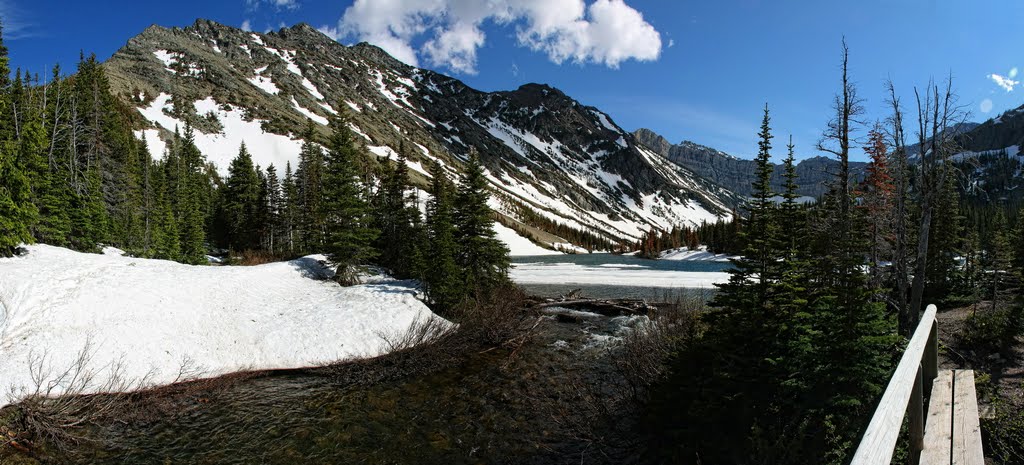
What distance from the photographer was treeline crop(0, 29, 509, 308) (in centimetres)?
2066

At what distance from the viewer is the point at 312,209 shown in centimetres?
4325

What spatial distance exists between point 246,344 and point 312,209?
99.0 feet

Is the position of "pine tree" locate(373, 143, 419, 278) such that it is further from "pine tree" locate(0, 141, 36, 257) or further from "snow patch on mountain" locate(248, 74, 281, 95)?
"snow patch on mountain" locate(248, 74, 281, 95)

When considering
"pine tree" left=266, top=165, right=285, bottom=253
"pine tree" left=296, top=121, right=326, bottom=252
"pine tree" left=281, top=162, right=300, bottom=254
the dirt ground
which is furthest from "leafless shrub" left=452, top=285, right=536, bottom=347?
"pine tree" left=266, top=165, right=285, bottom=253

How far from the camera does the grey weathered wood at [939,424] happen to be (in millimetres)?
3340

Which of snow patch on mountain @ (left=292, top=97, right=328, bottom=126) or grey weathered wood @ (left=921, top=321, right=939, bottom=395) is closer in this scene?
grey weathered wood @ (left=921, top=321, right=939, bottom=395)

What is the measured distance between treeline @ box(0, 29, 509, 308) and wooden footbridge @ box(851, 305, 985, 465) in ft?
57.6

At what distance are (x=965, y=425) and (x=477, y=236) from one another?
2152 centimetres

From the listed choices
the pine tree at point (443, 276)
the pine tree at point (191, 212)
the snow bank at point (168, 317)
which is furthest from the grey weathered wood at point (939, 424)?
the pine tree at point (191, 212)

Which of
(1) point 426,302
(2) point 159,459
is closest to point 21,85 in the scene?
(1) point 426,302

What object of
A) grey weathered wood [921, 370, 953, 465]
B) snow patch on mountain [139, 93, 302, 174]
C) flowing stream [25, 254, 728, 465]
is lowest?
flowing stream [25, 254, 728, 465]

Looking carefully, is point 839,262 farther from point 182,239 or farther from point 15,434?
point 182,239

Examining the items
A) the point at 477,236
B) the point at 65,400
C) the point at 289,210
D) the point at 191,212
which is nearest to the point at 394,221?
the point at 477,236

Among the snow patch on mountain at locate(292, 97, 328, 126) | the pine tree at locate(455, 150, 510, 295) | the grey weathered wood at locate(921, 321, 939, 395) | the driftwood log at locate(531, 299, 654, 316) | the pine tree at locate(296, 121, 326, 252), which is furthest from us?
the snow patch on mountain at locate(292, 97, 328, 126)
